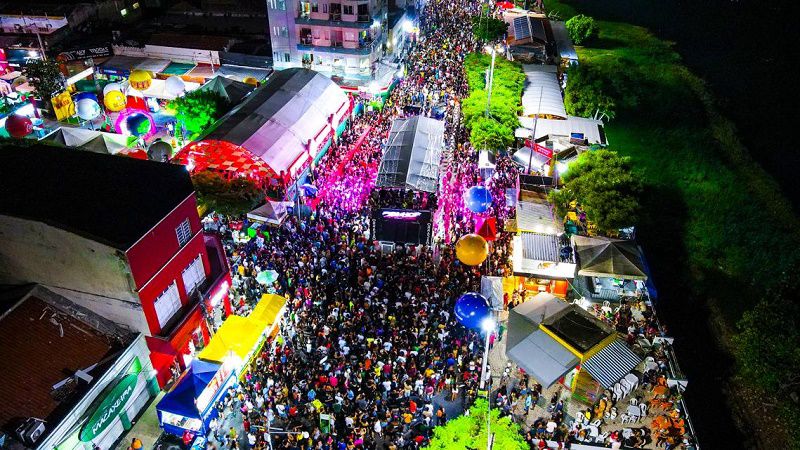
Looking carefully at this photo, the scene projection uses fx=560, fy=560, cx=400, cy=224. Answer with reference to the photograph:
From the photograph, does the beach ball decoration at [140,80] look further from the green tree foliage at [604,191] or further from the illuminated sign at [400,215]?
the green tree foliage at [604,191]

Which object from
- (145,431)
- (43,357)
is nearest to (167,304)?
(43,357)

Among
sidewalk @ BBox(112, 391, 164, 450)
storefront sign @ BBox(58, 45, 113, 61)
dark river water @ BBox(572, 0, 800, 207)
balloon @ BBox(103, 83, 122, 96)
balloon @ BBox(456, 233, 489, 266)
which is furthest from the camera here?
dark river water @ BBox(572, 0, 800, 207)

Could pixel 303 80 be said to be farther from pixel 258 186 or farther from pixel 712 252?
pixel 712 252

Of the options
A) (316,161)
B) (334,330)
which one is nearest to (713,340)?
(334,330)

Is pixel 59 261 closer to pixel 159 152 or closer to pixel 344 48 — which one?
pixel 159 152

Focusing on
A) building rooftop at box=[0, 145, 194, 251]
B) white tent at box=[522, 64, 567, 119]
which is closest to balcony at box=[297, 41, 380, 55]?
white tent at box=[522, 64, 567, 119]

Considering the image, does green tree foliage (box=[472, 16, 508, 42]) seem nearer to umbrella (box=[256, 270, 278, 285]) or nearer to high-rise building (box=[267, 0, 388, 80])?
high-rise building (box=[267, 0, 388, 80])
